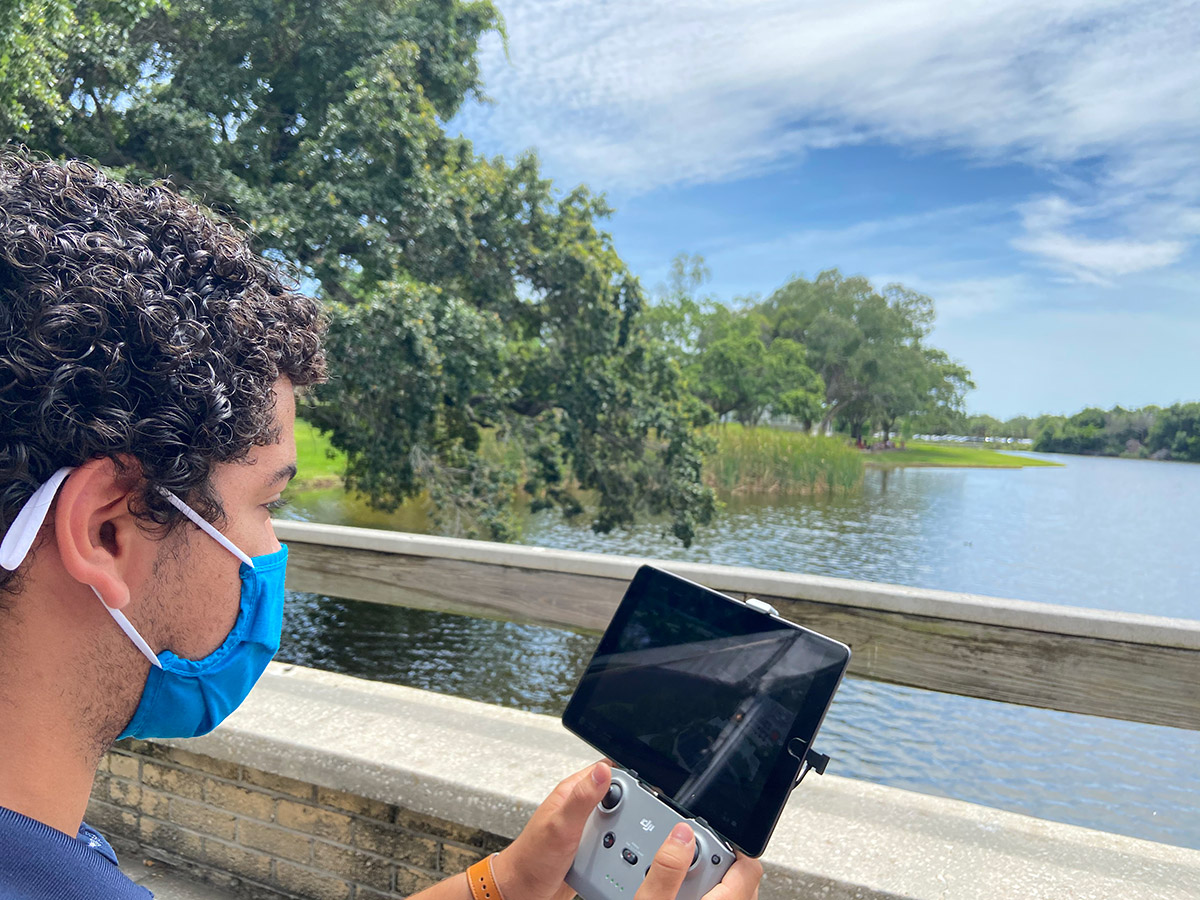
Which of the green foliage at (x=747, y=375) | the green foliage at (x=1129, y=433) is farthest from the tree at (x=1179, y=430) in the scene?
the green foliage at (x=747, y=375)

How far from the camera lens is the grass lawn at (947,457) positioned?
140 ft

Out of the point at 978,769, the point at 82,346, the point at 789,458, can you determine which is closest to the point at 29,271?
the point at 82,346

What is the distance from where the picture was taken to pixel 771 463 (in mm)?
19516

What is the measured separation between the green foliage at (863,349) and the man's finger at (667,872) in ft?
128

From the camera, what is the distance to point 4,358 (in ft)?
2.44

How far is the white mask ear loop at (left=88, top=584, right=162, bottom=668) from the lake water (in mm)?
4815

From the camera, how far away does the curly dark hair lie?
29.9 inches

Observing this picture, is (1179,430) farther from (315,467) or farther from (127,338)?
(127,338)

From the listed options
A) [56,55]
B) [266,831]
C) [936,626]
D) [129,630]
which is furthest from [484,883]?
[56,55]

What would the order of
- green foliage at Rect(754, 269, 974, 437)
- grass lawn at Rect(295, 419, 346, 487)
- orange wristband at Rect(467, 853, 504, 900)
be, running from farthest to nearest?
green foliage at Rect(754, 269, 974, 437) < grass lawn at Rect(295, 419, 346, 487) < orange wristband at Rect(467, 853, 504, 900)

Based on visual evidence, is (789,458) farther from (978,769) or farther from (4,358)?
(4,358)

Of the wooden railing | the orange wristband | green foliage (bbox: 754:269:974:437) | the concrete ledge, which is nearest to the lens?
the orange wristband

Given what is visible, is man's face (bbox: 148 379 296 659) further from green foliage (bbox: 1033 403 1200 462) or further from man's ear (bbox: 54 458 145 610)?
green foliage (bbox: 1033 403 1200 462)

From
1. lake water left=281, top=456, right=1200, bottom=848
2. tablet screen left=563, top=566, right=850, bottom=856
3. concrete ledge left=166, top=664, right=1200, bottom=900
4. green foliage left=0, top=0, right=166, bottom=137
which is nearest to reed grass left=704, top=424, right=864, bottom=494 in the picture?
lake water left=281, top=456, right=1200, bottom=848
